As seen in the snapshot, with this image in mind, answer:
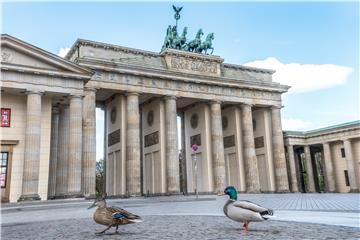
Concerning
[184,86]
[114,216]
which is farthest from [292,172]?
[114,216]

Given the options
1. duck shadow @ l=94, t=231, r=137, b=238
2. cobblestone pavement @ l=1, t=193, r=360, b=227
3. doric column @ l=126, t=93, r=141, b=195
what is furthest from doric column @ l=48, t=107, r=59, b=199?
duck shadow @ l=94, t=231, r=137, b=238

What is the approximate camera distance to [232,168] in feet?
155

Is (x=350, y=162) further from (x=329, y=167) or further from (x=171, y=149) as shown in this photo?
(x=171, y=149)

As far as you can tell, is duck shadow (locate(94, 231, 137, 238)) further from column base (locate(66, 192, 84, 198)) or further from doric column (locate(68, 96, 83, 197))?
doric column (locate(68, 96, 83, 197))

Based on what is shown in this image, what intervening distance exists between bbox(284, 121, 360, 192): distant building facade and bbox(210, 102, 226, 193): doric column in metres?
13.9

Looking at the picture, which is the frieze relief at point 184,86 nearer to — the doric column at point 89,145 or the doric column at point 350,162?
the doric column at point 89,145

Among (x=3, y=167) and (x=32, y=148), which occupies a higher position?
(x=32, y=148)

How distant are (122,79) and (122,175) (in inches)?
404

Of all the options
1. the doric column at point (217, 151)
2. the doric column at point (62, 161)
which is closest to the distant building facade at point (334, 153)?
the doric column at point (217, 151)

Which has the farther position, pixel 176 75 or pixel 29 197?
pixel 176 75

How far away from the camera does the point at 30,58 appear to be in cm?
2775

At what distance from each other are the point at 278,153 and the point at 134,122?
20.4m

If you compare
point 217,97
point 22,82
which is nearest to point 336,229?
point 22,82

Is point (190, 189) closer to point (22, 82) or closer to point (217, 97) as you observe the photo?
point (217, 97)
